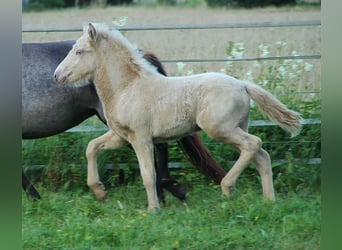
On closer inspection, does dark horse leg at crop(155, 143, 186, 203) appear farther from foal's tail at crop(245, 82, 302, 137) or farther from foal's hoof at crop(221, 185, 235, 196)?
foal's tail at crop(245, 82, 302, 137)

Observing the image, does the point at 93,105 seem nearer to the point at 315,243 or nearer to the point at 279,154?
the point at 279,154

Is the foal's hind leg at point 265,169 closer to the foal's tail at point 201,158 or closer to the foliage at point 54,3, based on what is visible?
the foal's tail at point 201,158

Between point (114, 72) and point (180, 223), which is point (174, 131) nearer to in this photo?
point (114, 72)

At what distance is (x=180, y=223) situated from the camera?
4.51 meters

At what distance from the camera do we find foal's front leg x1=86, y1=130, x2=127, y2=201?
535 cm

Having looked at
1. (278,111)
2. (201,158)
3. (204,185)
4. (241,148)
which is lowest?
(204,185)

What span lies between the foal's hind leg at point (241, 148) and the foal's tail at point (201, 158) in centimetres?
63

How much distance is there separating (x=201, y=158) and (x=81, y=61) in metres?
1.36

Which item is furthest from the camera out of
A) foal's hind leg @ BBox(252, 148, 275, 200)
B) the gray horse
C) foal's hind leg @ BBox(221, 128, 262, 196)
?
the gray horse

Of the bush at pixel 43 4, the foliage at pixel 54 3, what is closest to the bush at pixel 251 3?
the foliage at pixel 54 3

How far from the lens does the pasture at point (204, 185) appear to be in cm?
418

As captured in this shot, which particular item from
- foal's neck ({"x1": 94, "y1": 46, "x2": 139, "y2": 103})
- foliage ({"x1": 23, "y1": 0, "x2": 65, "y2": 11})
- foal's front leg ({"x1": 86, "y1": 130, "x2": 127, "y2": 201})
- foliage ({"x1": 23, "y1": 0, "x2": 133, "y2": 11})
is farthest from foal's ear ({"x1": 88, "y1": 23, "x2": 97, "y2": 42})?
foliage ({"x1": 23, "y1": 0, "x2": 65, "y2": 11})

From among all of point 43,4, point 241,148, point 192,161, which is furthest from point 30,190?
point 43,4

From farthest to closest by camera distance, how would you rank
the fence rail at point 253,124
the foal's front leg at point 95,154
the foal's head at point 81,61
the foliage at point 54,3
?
the foliage at point 54,3 → the fence rail at point 253,124 → the foal's front leg at point 95,154 → the foal's head at point 81,61
